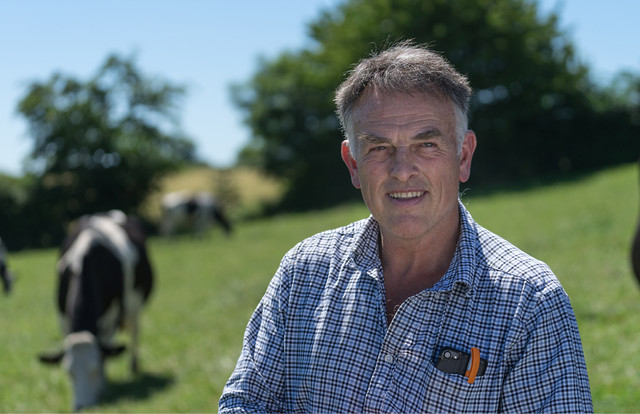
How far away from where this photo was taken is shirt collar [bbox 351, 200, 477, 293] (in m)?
1.94

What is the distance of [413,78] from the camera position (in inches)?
77.9

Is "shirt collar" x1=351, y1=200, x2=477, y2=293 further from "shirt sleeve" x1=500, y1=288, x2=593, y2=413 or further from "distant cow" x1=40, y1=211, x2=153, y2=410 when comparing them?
"distant cow" x1=40, y1=211, x2=153, y2=410

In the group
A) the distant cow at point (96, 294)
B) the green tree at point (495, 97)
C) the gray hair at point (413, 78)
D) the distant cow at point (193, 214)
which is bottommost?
the distant cow at point (96, 294)

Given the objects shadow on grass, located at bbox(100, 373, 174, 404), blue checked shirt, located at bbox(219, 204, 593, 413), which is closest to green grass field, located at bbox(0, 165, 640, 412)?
shadow on grass, located at bbox(100, 373, 174, 404)

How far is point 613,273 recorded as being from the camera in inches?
363

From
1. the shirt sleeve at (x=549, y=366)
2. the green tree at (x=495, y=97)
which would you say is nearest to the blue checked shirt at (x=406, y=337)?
the shirt sleeve at (x=549, y=366)

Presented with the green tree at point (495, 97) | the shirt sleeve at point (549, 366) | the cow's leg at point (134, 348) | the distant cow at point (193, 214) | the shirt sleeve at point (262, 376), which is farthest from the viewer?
the green tree at point (495, 97)

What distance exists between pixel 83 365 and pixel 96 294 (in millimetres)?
861

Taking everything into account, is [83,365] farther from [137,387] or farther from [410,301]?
[410,301]

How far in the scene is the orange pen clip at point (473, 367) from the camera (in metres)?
1.83

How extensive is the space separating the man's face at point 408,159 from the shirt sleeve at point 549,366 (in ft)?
1.37

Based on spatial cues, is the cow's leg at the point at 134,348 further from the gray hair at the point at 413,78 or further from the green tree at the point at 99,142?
the green tree at the point at 99,142

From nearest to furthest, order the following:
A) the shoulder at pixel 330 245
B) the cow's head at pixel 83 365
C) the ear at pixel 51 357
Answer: the shoulder at pixel 330 245
the cow's head at pixel 83 365
the ear at pixel 51 357

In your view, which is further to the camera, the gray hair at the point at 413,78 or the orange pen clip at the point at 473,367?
the gray hair at the point at 413,78
